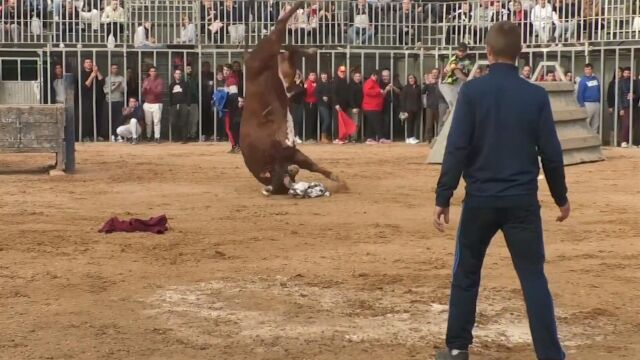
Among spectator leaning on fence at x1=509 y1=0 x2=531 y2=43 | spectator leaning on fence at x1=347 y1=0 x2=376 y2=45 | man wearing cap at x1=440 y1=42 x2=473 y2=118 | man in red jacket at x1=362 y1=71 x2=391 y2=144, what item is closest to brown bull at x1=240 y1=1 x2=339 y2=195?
man wearing cap at x1=440 y1=42 x2=473 y2=118

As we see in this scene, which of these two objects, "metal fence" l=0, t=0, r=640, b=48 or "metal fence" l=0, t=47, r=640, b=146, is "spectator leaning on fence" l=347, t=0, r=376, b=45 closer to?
"metal fence" l=0, t=0, r=640, b=48

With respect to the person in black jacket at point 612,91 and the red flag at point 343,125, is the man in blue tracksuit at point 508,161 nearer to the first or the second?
the person in black jacket at point 612,91

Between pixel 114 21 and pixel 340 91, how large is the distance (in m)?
6.40

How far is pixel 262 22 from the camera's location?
28016 mm

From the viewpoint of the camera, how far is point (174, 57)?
92.8ft

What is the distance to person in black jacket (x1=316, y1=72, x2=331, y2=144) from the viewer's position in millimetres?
27328

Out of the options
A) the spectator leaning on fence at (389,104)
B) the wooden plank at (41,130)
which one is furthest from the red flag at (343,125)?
the wooden plank at (41,130)

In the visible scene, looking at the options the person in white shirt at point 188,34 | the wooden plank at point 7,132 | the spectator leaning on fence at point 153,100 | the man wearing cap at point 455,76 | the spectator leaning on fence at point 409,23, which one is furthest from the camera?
the spectator leaning on fence at point 409,23

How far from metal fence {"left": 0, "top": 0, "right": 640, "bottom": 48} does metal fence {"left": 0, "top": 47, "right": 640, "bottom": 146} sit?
0.33 meters

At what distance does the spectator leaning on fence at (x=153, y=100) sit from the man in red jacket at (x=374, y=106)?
17.4ft

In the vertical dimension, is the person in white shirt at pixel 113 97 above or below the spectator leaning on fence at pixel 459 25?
below

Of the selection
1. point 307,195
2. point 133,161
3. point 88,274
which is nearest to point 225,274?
point 88,274

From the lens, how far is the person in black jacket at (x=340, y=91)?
27156 mm

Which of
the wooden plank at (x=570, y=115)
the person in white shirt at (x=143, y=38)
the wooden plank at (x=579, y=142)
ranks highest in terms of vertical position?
the person in white shirt at (x=143, y=38)
